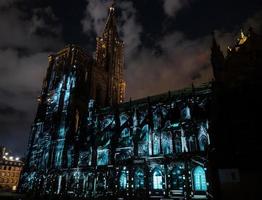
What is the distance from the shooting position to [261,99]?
27703mm

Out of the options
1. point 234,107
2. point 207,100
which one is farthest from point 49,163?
point 234,107

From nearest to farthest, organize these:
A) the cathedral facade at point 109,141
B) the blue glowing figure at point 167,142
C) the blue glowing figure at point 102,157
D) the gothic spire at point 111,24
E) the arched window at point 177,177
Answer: the arched window at point 177,177
the cathedral facade at point 109,141
the blue glowing figure at point 167,142
the blue glowing figure at point 102,157
the gothic spire at point 111,24

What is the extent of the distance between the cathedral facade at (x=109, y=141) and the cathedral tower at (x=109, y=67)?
15.0 inches

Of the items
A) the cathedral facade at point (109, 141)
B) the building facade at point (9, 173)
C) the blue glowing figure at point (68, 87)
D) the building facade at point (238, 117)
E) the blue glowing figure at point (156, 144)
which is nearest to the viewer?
the building facade at point (238, 117)

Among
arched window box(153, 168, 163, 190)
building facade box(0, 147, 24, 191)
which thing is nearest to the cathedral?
arched window box(153, 168, 163, 190)

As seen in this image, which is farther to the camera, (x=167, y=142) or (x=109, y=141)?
(x=109, y=141)

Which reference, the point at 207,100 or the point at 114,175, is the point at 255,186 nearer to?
the point at 207,100

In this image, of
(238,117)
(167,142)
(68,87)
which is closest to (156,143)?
(167,142)

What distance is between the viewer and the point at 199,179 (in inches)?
1123

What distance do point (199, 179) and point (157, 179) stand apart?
6027mm

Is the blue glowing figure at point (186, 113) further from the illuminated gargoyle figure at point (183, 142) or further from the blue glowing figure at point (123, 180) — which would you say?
the blue glowing figure at point (123, 180)

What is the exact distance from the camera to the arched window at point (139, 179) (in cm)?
3256

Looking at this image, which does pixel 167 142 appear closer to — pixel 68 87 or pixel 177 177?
pixel 177 177

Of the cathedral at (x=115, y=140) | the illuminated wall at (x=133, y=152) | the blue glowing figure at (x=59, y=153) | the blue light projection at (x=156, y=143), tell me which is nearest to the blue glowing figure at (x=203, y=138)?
the illuminated wall at (x=133, y=152)
